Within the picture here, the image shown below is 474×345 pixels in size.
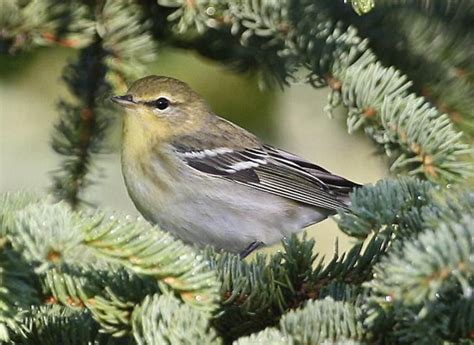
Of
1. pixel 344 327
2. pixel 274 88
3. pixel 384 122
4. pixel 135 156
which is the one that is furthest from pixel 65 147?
pixel 344 327

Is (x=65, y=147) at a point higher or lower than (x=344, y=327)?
lower

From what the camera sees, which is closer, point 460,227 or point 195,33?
point 460,227

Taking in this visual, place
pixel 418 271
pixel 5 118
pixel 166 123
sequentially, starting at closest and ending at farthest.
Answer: pixel 418 271
pixel 166 123
pixel 5 118

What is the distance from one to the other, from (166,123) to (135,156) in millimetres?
431

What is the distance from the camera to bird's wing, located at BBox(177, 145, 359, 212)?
14.5 ft

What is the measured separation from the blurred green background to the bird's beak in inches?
9.8

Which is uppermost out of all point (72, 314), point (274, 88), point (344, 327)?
point (344, 327)

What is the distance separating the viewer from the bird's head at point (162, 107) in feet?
13.9

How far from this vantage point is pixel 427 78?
373 centimetres

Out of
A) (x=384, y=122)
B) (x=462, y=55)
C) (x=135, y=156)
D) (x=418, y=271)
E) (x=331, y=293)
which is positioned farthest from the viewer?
(x=135, y=156)

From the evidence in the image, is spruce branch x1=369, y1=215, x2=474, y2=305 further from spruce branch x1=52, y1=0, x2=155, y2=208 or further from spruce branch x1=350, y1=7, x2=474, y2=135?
spruce branch x1=52, y1=0, x2=155, y2=208

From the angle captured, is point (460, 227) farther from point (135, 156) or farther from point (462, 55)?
point (135, 156)

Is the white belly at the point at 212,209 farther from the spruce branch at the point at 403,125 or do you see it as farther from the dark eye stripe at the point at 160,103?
the spruce branch at the point at 403,125

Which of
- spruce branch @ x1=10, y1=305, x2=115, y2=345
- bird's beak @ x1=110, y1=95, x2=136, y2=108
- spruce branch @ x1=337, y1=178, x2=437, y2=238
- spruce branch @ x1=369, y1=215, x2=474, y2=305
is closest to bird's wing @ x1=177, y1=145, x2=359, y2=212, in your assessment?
bird's beak @ x1=110, y1=95, x2=136, y2=108
